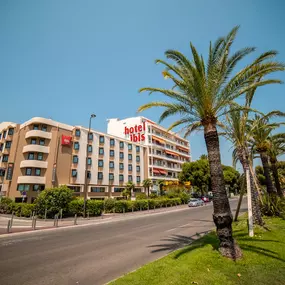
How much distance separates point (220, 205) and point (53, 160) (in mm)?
34791

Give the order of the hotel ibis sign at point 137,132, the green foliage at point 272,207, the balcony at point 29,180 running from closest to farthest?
the green foliage at point 272,207
the balcony at point 29,180
the hotel ibis sign at point 137,132

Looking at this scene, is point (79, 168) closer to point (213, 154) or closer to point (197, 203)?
point (197, 203)

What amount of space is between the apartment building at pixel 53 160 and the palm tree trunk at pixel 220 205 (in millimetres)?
23565

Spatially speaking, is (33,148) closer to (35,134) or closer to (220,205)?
(35,134)

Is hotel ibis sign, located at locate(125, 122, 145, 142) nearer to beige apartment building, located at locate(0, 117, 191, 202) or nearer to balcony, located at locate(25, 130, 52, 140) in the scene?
beige apartment building, located at locate(0, 117, 191, 202)

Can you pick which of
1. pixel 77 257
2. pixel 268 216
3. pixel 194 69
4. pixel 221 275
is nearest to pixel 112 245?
pixel 77 257

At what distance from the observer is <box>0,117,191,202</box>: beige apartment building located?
113 ft

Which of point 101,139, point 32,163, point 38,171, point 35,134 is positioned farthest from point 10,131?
point 101,139

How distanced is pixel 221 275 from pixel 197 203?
1400 inches

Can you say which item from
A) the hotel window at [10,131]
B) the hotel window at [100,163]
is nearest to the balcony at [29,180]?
the hotel window at [10,131]

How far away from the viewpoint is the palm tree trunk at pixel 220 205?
6.97m

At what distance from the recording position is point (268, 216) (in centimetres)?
1538

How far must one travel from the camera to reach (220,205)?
24.3 ft

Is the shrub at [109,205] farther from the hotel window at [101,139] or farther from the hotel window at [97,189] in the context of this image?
the hotel window at [101,139]
